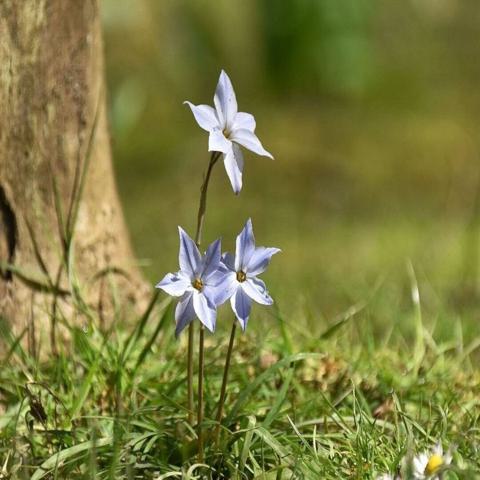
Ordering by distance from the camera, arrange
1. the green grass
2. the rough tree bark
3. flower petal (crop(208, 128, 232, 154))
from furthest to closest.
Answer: the rough tree bark → the green grass → flower petal (crop(208, 128, 232, 154))

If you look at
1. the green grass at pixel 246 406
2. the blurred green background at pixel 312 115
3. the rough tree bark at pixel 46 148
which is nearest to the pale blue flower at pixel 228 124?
the green grass at pixel 246 406

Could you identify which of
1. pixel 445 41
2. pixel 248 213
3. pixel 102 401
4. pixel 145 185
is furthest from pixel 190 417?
pixel 445 41

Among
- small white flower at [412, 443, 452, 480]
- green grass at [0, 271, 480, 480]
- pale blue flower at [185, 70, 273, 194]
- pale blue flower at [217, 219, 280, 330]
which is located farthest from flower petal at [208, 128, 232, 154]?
small white flower at [412, 443, 452, 480]

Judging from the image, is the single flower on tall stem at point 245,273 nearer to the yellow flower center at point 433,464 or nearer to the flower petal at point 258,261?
the flower petal at point 258,261

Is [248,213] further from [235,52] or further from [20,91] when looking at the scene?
[20,91]

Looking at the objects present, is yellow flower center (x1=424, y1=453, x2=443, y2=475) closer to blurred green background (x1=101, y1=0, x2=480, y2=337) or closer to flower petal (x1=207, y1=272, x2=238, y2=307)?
flower petal (x1=207, y1=272, x2=238, y2=307)

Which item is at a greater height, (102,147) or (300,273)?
(102,147)

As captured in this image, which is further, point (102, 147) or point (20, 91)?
point (102, 147)

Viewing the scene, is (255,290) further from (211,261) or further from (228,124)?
(228,124)
